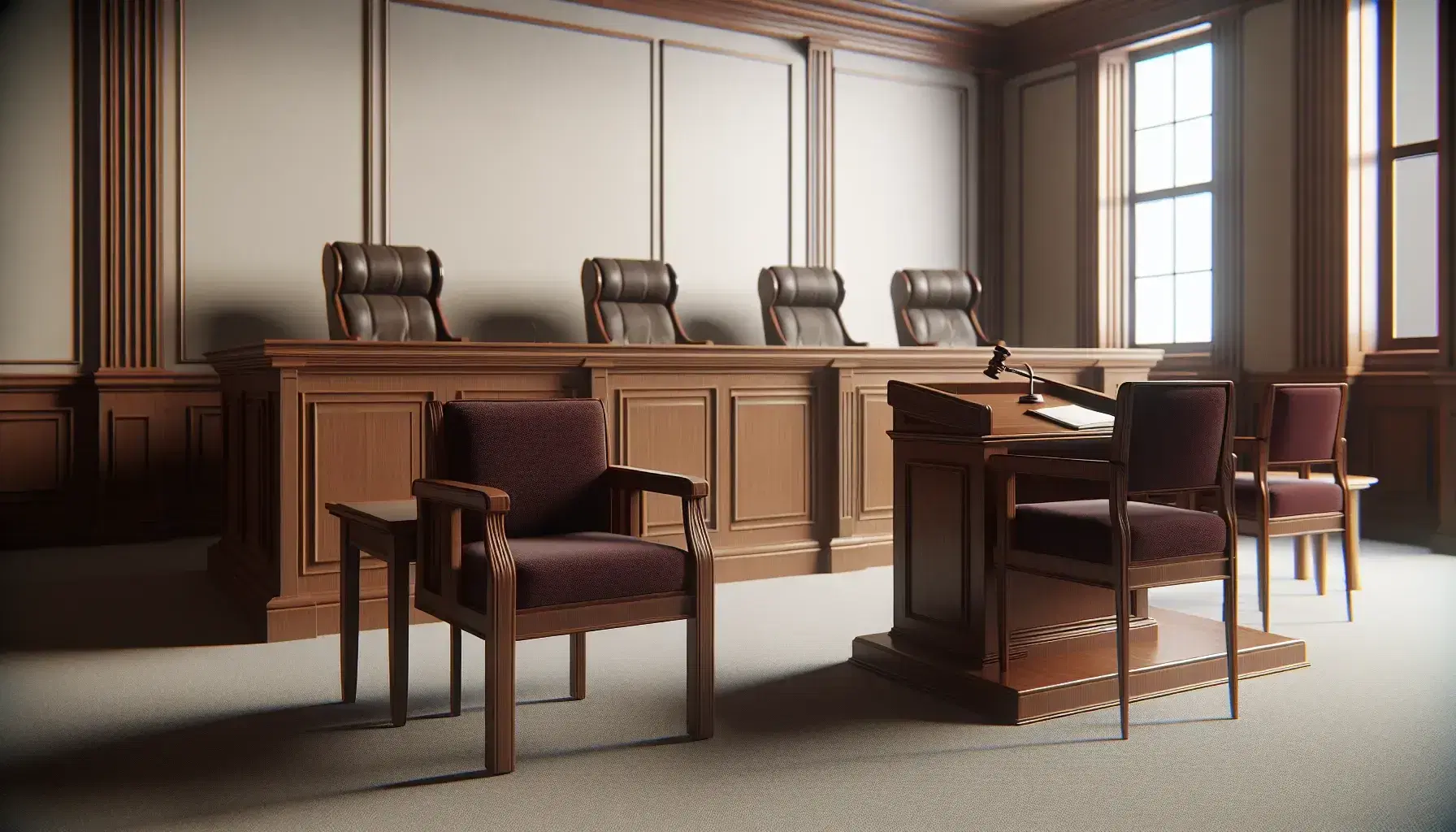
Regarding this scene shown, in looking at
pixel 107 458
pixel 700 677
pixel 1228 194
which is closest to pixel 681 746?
pixel 700 677

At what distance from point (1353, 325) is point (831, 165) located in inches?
130

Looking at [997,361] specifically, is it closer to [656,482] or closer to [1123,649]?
[1123,649]

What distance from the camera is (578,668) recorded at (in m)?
2.96

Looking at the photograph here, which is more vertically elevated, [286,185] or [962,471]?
[286,185]

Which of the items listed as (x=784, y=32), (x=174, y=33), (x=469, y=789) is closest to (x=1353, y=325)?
(x=784, y=32)

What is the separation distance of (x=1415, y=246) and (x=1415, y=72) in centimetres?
90

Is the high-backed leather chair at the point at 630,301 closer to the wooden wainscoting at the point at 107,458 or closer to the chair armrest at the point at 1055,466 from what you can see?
the wooden wainscoting at the point at 107,458

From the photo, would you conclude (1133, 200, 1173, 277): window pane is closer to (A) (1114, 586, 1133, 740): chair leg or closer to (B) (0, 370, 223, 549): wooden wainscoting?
(A) (1114, 586, 1133, 740): chair leg

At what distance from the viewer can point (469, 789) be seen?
231cm

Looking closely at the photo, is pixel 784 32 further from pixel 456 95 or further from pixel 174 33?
pixel 174 33

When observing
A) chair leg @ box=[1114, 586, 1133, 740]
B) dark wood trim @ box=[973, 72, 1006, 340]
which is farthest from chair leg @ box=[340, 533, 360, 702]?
dark wood trim @ box=[973, 72, 1006, 340]

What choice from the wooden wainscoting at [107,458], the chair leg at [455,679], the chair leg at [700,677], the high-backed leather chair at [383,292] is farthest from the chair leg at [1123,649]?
the wooden wainscoting at [107,458]

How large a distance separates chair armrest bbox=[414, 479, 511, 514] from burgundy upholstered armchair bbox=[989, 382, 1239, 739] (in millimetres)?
1283

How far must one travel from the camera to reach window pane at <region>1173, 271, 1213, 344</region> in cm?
706
